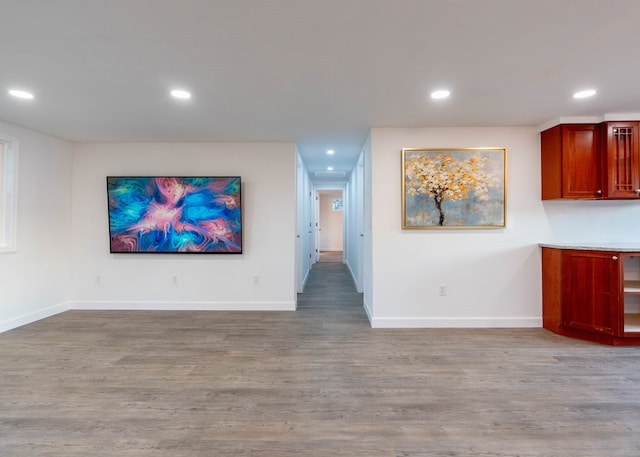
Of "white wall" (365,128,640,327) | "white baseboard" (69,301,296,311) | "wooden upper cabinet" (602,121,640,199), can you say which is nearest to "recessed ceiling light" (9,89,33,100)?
"white baseboard" (69,301,296,311)

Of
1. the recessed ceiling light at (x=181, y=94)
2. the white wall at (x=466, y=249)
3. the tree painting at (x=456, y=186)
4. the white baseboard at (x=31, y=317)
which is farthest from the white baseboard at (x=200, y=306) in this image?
the recessed ceiling light at (x=181, y=94)

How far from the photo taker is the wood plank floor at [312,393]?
1.63 metres

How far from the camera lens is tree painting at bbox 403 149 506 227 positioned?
3.42 m

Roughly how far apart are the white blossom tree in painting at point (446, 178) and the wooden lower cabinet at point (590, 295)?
1.04 m

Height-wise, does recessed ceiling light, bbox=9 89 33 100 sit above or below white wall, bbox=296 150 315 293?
above

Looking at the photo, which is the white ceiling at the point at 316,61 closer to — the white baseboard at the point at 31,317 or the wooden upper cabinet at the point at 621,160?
the wooden upper cabinet at the point at 621,160

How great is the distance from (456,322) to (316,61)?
10.2 ft

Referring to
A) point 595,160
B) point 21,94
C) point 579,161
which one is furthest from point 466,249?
point 21,94

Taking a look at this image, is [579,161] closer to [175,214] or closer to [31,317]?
[175,214]

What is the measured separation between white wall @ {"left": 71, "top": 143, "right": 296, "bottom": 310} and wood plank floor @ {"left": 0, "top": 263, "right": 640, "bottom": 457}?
757mm

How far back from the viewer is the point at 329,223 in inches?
469

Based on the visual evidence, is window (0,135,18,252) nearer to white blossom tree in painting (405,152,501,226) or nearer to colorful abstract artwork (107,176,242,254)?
colorful abstract artwork (107,176,242,254)

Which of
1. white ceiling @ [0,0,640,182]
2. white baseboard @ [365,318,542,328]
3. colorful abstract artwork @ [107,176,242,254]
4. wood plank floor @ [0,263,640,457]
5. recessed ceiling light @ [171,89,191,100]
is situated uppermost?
recessed ceiling light @ [171,89,191,100]

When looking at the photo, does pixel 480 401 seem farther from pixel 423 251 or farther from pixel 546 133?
pixel 546 133
